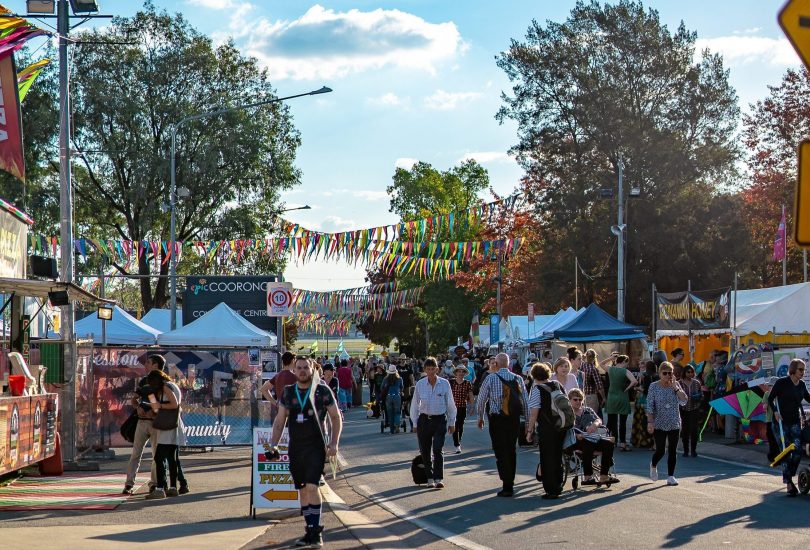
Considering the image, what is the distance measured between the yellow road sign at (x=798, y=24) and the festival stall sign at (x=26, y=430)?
12006mm

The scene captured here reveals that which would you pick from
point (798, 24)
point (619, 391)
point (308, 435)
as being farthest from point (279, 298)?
point (798, 24)

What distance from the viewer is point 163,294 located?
57188 millimetres

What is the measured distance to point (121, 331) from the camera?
32.8 meters

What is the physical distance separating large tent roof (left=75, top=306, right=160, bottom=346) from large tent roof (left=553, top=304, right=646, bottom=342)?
10.6 m

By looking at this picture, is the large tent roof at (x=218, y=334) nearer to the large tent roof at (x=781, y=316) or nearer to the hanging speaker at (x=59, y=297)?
the large tent roof at (x=781, y=316)

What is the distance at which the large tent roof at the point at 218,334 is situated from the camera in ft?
93.6

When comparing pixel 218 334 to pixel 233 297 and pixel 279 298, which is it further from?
pixel 233 297

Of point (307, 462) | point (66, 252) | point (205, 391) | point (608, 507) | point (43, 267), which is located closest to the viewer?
point (307, 462)

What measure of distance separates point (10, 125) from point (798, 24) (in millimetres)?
17152

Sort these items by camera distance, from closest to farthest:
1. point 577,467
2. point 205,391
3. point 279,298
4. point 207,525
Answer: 1. point 207,525
2. point 577,467
3. point 205,391
4. point 279,298

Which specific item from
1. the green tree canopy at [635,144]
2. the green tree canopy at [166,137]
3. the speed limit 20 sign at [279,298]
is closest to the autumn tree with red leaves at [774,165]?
the green tree canopy at [635,144]

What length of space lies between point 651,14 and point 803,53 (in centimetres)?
5266

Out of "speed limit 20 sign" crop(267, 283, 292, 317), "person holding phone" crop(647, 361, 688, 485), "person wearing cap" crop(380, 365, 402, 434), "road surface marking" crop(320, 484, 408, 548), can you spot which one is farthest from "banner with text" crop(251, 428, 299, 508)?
"person wearing cap" crop(380, 365, 402, 434)

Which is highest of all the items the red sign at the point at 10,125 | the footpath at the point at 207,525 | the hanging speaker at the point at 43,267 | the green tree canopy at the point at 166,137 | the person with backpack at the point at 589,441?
the green tree canopy at the point at 166,137
